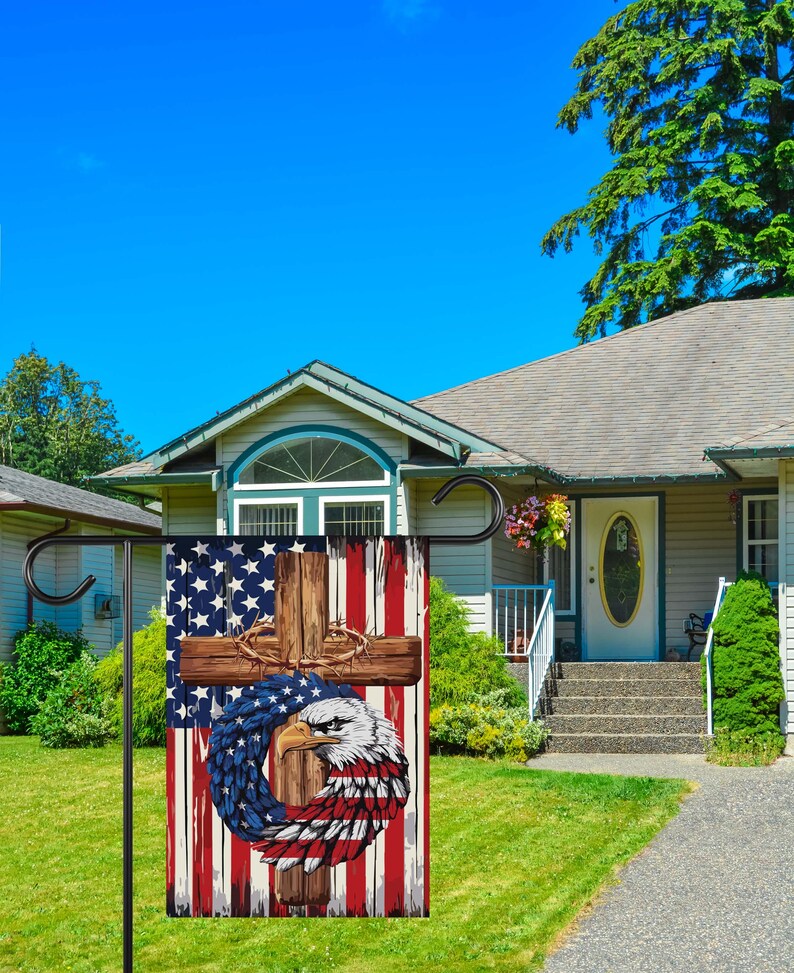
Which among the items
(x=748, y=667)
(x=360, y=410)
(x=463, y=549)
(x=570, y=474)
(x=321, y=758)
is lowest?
(x=748, y=667)

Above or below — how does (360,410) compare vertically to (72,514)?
above

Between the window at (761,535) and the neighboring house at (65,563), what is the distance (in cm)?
933

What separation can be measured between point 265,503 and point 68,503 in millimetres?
6998

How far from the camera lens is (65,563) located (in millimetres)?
20984

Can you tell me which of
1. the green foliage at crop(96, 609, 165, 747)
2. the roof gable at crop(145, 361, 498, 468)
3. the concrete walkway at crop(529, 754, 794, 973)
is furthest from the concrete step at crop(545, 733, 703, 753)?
the green foliage at crop(96, 609, 165, 747)

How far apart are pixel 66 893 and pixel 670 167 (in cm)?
2313

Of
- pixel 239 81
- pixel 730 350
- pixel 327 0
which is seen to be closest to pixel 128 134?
pixel 239 81

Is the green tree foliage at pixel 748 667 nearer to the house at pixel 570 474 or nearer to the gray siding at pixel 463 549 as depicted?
the house at pixel 570 474

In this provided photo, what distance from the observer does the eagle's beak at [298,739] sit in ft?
15.2

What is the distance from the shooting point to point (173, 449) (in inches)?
629

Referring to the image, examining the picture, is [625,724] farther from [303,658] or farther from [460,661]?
[303,658]

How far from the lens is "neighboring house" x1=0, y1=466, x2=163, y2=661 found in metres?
19.2

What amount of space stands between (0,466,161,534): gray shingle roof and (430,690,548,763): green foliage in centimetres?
820

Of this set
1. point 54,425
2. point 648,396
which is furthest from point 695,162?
point 54,425
